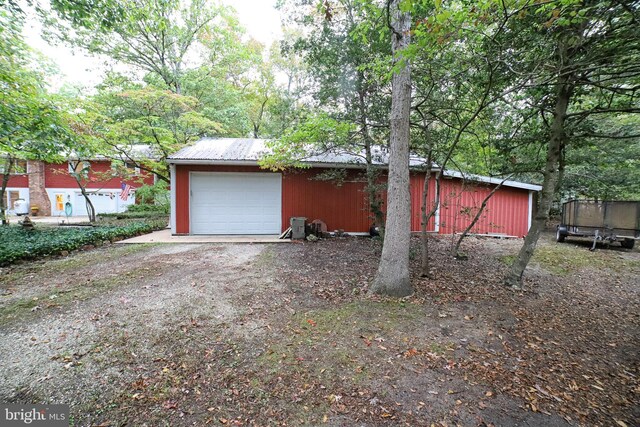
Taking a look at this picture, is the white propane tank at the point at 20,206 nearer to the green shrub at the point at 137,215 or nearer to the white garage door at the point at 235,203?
the green shrub at the point at 137,215

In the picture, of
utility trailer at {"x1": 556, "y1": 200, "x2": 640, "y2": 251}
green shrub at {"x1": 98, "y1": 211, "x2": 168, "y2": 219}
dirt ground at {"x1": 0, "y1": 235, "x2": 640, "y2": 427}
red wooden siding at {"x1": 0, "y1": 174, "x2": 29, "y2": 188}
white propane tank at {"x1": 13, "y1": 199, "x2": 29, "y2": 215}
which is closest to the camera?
dirt ground at {"x1": 0, "y1": 235, "x2": 640, "y2": 427}

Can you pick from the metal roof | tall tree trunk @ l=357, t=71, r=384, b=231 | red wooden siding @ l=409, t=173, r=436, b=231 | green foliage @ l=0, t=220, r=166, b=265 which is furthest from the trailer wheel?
green foliage @ l=0, t=220, r=166, b=265

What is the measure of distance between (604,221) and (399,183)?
8.42 metres

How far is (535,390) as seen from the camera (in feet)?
6.82

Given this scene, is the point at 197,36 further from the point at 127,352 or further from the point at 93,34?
the point at 127,352

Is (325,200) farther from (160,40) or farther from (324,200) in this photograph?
(160,40)

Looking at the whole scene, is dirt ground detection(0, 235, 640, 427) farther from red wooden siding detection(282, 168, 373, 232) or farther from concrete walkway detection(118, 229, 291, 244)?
red wooden siding detection(282, 168, 373, 232)

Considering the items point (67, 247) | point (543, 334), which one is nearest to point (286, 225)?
point (67, 247)

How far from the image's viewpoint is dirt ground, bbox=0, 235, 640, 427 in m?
1.89

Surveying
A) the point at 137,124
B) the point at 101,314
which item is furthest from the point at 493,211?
the point at 137,124

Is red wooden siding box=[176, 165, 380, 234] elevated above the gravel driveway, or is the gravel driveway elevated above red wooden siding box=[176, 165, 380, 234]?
red wooden siding box=[176, 165, 380, 234]

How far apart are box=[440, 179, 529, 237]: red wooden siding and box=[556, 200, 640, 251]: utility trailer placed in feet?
4.89

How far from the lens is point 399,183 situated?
3.67 metres

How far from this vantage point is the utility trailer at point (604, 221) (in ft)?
23.5
